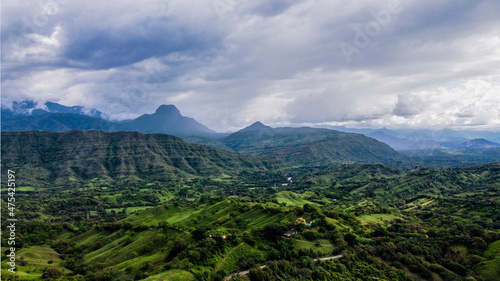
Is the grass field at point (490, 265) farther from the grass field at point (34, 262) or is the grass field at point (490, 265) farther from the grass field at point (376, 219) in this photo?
the grass field at point (34, 262)

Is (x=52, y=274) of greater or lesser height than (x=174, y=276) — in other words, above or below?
below

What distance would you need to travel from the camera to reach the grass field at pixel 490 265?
220 ft

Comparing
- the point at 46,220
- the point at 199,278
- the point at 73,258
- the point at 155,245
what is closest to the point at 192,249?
the point at 199,278

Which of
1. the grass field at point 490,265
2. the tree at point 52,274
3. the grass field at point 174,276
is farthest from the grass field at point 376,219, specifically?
the tree at point 52,274

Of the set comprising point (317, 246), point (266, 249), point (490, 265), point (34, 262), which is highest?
point (266, 249)

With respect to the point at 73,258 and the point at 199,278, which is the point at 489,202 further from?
the point at 73,258

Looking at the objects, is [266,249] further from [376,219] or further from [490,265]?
[376,219]

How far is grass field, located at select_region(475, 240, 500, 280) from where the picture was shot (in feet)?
220

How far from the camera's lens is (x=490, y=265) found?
69625 mm

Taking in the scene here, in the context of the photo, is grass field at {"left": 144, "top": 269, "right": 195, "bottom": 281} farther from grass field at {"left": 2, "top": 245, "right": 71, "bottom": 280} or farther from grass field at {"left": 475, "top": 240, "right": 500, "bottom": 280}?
grass field at {"left": 475, "top": 240, "right": 500, "bottom": 280}

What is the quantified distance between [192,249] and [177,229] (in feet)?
120

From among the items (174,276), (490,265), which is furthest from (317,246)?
(490,265)

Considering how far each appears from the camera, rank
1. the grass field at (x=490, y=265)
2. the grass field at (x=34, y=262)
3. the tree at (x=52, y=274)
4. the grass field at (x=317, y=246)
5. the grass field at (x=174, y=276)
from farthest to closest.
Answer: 1. the grass field at (x=317, y=246)
2. the tree at (x=52, y=274)
3. the grass field at (x=34, y=262)
4. the grass field at (x=490, y=265)
5. the grass field at (x=174, y=276)

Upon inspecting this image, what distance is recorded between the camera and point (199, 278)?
56.3 m
